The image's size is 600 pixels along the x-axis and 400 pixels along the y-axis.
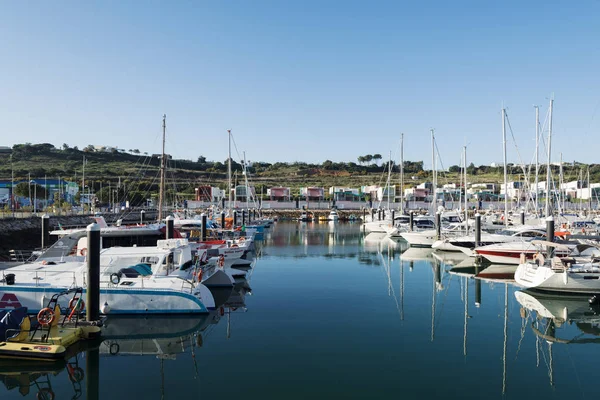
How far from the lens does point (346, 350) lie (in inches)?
587

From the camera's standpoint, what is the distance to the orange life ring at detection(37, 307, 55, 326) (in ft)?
47.3

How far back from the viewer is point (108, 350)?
49.0 feet

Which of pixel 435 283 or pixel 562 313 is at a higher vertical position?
pixel 562 313

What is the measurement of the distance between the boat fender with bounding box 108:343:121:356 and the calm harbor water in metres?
0.03

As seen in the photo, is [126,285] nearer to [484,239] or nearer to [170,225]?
[170,225]

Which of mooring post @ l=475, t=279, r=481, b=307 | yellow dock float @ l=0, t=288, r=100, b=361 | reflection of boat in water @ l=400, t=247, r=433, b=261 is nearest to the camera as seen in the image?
yellow dock float @ l=0, t=288, r=100, b=361

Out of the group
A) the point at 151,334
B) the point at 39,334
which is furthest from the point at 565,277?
the point at 39,334

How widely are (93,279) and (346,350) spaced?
886 centimetres

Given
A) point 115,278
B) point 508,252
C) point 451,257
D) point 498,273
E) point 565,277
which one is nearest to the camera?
point 115,278

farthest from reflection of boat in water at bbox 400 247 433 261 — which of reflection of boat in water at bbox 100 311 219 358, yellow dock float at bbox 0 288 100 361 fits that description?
yellow dock float at bbox 0 288 100 361

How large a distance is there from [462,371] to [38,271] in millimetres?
17007

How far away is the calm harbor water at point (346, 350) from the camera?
12.1m

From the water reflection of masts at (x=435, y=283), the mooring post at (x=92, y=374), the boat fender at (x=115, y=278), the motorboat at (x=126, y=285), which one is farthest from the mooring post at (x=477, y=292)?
the mooring post at (x=92, y=374)

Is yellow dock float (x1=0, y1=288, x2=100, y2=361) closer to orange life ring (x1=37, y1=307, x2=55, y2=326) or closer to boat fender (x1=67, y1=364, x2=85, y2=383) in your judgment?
orange life ring (x1=37, y1=307, x2=55, y2=326)
